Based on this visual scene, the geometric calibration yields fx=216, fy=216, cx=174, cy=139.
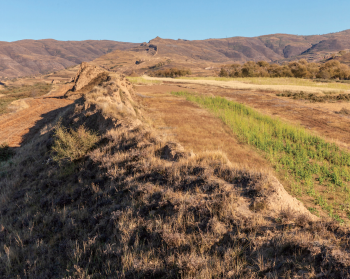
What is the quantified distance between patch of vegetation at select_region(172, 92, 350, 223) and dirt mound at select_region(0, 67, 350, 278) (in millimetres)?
2326

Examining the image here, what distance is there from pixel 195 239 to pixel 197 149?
6.33 m

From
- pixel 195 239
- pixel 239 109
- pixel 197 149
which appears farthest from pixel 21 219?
pixel 239 109

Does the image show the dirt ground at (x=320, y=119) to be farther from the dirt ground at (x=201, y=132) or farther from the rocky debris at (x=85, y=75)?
the rocky debris at (x=85, y=75)

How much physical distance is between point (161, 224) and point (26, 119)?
711 inches

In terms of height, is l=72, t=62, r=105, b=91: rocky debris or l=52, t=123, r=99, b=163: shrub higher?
l=72, t=62, r=105, b=91: rocky debris

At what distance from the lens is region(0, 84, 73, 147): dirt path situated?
14.2 meters

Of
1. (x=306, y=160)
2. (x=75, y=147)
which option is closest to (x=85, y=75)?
(x=75, y=147)

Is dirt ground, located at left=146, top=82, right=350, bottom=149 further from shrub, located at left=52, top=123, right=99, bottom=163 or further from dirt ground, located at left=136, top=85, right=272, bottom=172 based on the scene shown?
shrub, located at left=52, top=123, right=99, bottom=163

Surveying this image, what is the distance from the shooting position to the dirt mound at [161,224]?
3078mm

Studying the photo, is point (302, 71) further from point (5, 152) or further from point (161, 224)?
point (161, 224)

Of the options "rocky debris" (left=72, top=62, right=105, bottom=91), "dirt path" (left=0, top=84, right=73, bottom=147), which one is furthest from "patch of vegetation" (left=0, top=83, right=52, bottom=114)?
"rocky debris" (left=72, top=62, right=105, bottom=91)

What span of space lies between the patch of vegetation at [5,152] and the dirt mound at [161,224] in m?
5.45

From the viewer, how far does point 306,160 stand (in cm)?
817

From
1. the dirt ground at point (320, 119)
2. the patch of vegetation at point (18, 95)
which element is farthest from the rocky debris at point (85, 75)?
the dirt ground at point (320, 119)
